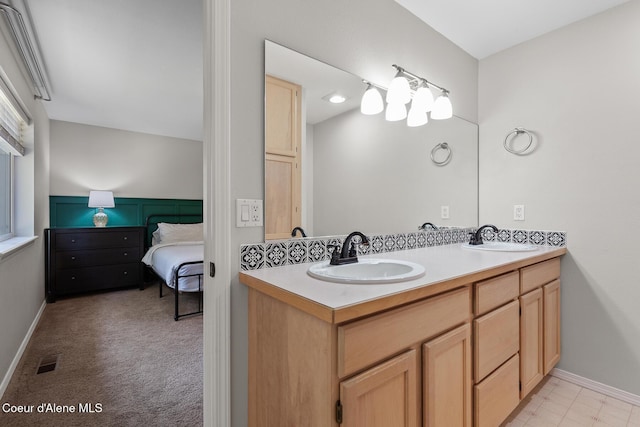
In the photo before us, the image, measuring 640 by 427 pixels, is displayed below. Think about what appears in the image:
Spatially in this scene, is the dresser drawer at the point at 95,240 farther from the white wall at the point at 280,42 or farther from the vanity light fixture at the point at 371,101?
the vanity light fixture at the point at 371,101

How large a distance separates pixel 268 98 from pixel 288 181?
363 millimetres

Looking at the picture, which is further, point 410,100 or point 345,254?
point 410,100

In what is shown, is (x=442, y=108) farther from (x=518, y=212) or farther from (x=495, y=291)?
(x=495, y=291)

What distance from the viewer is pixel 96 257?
158 inches

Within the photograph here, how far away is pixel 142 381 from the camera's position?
1955 mm

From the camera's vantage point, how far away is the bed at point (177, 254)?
3.17m

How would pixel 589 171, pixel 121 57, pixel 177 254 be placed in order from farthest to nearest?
1. pixel 177 254
2. pixel 121 57
3. pixel 589 171

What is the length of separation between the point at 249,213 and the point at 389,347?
694 mm

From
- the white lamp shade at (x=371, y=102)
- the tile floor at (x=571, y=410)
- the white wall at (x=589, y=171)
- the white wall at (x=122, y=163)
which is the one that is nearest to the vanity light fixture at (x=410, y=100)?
the white lamp shade at (x=371, y=102)

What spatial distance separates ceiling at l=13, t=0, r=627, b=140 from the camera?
1.85m

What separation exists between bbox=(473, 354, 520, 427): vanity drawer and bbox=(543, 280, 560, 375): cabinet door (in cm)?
46

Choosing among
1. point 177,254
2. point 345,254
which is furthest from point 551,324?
point 177,254

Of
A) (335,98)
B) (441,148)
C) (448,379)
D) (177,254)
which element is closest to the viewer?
(448,379)

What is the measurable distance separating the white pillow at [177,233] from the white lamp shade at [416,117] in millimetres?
3579
